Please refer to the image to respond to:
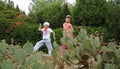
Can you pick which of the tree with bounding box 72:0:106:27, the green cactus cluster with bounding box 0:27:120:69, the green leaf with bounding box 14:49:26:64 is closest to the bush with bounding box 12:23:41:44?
the tree with bounding box 72:0:106:27

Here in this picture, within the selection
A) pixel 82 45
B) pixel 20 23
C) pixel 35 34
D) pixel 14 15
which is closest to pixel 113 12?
pixel 35 34

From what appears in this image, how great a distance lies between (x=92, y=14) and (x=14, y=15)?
6.29 m

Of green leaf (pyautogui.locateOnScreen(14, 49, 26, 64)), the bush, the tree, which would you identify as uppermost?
the tree

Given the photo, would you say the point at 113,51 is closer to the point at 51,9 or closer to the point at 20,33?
the point at 20,33

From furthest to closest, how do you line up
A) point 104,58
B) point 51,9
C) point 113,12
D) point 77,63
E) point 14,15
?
point 51,9
point 14,15
point 113,12
point 77,63
point 104,58

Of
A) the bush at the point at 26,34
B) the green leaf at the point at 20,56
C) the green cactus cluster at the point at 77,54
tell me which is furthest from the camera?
the bush at the point at 26,34

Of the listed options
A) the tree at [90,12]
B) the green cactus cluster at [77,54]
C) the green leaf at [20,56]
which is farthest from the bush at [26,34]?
the green leaf at [20,56]

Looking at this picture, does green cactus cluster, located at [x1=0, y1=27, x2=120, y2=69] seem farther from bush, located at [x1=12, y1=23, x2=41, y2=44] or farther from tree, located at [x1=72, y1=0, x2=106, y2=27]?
tree, located at [x1=72, y1=0, x2=106, y2=27]

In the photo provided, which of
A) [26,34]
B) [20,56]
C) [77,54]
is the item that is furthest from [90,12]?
[20,56]

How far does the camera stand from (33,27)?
80.1ft

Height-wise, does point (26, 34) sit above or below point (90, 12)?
below

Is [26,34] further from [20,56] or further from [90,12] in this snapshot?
[20,56]

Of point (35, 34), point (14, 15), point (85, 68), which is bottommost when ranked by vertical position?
point (85, 68)

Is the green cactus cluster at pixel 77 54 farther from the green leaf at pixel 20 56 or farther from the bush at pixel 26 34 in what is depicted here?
the bush at pixel 26 34
